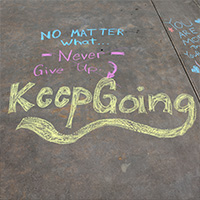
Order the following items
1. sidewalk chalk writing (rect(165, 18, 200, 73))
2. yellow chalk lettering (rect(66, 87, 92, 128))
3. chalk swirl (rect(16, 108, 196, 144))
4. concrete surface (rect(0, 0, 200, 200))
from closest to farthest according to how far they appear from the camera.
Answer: concrete surface (rect(0, 0, 200, 200)) → chalk swirl (rect(16, 108, 196, 144)) → yellow chalk lettering (rect(66, 87, 92, 128)) → sidewalk chalk writing (rect(165, 18, 200, 73))

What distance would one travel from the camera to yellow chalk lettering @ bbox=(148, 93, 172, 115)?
77.6 inches

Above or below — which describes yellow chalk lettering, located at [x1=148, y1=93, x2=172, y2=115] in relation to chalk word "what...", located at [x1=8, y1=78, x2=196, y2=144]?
above

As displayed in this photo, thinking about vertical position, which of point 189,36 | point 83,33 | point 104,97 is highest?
point 189,36

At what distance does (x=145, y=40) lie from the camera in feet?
8.25

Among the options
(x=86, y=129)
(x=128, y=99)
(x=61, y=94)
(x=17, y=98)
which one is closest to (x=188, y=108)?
(x=128, y=99)

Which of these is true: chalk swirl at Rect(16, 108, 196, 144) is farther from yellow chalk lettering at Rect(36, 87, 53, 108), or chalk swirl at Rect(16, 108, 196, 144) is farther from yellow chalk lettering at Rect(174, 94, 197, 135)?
yellow chalk lettering at Rect(36, 87, 53, 108)

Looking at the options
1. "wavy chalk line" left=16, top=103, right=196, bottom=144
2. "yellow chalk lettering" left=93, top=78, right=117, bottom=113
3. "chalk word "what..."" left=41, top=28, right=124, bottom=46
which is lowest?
"wavy chalk line" left=16, top=103, right=196, bottom=144

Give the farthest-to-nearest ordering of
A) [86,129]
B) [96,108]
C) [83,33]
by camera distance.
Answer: [83,33] < [96,108] < [86,129]

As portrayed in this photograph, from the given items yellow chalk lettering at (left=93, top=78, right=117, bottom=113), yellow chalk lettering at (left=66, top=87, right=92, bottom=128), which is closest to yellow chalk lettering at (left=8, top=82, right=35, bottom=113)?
yellow chalk lettering at (left=66, top=87, right=92, bottom=128)

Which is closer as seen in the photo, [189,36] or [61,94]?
[61,94]

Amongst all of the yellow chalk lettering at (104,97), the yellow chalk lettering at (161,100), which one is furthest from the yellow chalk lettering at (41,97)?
the yellow chalk lettering at (161,100)

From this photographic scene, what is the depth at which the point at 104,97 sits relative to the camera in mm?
2033

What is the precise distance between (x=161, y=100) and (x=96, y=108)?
691 mm

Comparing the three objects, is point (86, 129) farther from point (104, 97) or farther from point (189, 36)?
point (189, 36)
